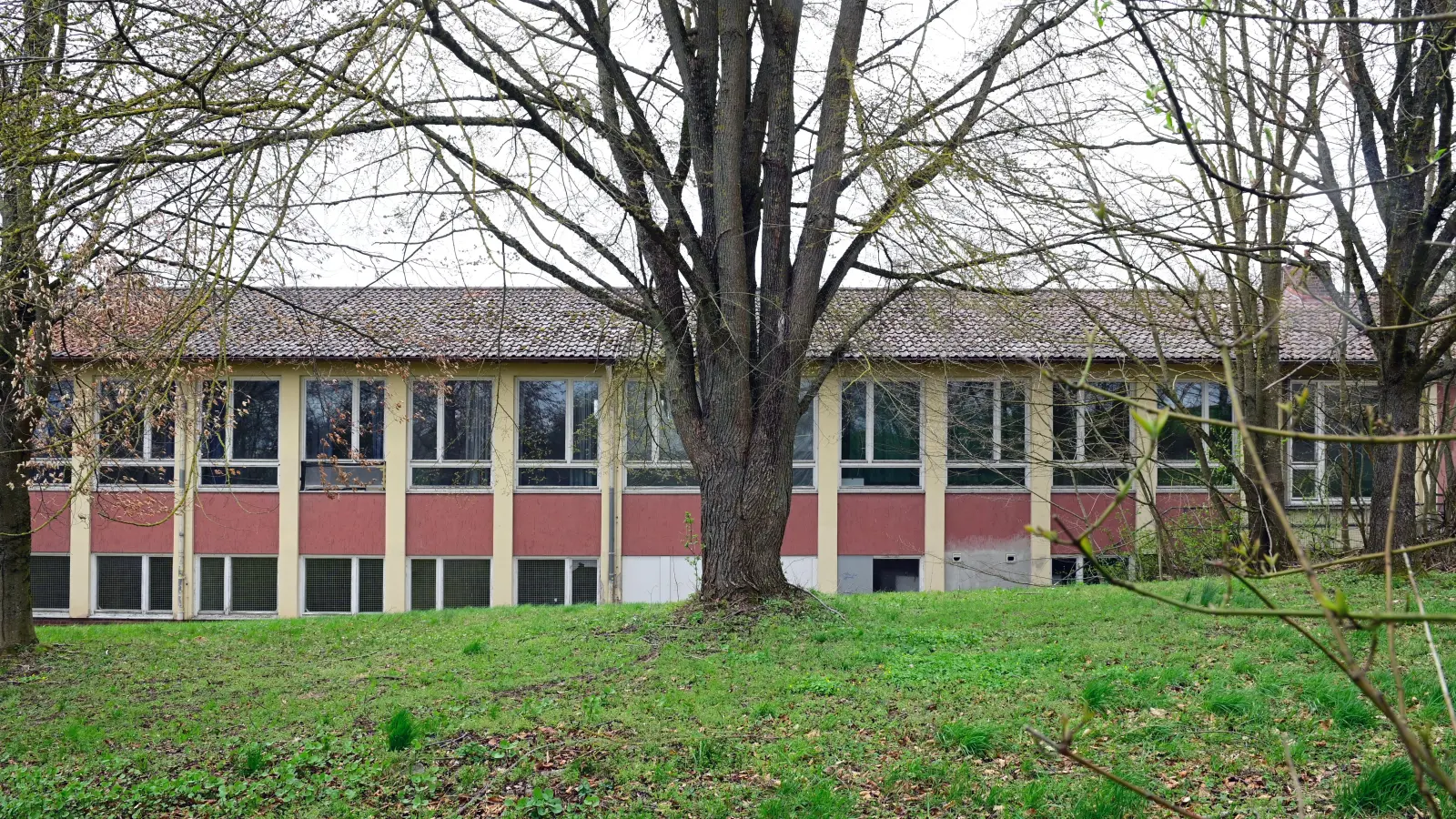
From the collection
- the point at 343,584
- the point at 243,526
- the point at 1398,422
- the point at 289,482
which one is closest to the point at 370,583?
the point at 343,584

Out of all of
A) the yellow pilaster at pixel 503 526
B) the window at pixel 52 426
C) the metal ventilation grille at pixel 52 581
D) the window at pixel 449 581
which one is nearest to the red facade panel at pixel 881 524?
the yellow pilaster at pixel 503 526

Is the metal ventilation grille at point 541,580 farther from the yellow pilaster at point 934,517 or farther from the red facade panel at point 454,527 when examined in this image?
the yellow pilaster at point 934,517

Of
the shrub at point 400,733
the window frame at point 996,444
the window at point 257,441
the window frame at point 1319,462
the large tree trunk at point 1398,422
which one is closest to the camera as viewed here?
the shrub at point 400,733

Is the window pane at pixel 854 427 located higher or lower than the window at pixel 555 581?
higher

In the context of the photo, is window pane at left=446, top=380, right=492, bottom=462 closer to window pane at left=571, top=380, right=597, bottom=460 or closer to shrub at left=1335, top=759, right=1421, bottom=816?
window pane at left=571, top=380, right=597, bottom=460

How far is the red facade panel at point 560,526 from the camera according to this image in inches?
818

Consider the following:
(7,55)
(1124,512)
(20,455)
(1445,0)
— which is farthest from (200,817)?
(1124,512)

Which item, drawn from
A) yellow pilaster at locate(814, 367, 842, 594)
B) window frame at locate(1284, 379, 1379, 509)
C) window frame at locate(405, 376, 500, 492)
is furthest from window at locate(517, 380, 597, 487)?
A: window frame at locate(1284, 379, 1379, 509)

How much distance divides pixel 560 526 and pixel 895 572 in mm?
6587

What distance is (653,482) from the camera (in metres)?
21.0

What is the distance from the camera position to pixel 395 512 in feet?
68.2

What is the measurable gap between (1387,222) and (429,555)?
667 inches

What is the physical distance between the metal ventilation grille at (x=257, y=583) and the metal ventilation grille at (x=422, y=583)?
2654mm

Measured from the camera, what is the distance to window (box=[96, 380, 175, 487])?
20.0 feet
